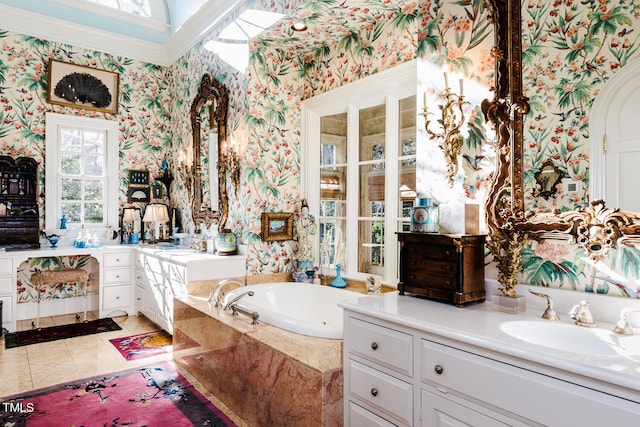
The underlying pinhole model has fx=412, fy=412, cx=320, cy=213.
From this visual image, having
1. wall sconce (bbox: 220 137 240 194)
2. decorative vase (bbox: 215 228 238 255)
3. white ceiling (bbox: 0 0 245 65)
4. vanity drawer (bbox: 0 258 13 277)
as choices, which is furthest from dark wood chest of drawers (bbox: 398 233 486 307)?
vanity drawer (bbox: 0 258 13 277)

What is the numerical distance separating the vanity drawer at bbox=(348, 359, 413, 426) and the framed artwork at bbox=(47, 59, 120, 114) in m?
4.55

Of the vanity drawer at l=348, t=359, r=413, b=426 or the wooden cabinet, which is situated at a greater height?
the wooden cabinet

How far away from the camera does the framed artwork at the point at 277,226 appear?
386 cm

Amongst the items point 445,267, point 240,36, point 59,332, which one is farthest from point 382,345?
point 59,332

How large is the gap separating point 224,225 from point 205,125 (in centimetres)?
117

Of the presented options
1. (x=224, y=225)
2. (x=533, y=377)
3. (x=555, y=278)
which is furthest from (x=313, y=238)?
(x=533, y=377)

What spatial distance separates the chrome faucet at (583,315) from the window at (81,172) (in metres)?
4.95

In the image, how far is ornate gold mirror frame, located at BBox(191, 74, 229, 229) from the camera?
4.09 meters

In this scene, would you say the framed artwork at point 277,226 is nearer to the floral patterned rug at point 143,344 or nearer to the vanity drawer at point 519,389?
the floral patterned rug at point 143,344

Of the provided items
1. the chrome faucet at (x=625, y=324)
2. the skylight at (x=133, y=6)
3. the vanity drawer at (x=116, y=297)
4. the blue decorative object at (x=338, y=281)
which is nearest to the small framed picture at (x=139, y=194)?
the vanity drawer at (x=116, y=297)

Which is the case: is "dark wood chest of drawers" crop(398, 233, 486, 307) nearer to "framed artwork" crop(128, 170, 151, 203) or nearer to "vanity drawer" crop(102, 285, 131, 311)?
"vanity drawer" crop(102, 285, 131, 311)

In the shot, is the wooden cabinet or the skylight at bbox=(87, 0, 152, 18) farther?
the skylight at bbox=(87, 0, 152, 18)

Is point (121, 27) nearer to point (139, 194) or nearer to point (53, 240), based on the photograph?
point (139, 194)

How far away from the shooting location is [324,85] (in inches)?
153
